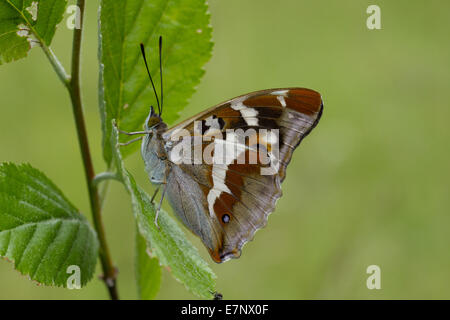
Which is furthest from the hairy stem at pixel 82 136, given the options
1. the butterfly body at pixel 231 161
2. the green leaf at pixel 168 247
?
the butterfly body at pixel 231 161

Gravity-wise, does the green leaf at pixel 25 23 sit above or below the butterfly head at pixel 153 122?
above

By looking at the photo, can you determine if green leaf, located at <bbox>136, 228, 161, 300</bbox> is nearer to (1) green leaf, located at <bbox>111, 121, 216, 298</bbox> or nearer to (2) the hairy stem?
(2) the hairy stem

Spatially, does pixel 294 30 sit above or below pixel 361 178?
above

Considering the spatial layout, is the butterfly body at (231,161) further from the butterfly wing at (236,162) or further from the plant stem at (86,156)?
the plant stem at (86,156)

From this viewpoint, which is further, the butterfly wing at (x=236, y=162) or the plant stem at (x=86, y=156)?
the butterfly wing at (x=236, y=162)

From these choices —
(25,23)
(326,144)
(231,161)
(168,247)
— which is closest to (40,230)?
(168,247)

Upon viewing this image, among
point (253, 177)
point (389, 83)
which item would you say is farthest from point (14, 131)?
point (389, 83)

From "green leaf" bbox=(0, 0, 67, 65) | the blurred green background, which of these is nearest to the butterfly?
"green leaf" bbox=(0, 0, 67, 65)

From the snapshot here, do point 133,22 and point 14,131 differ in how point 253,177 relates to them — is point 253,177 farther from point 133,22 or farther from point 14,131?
point 14,131
